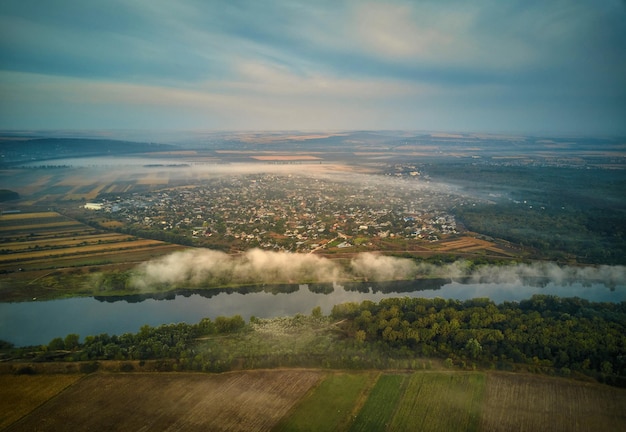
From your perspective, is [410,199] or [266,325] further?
[410,199]

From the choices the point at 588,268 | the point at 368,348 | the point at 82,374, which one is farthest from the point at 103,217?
the point at 588,268

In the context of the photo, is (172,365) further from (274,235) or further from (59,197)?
(59,197)

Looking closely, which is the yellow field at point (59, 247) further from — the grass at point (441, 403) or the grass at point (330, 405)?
the grass at point (441, 403)

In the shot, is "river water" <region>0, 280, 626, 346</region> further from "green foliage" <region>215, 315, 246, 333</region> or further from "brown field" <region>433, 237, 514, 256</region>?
"brown field" <region>433, 237, 514, 256</region>

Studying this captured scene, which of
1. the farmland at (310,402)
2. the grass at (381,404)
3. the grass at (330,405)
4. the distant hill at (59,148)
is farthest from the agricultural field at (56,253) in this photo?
the distant hill at (59,148)

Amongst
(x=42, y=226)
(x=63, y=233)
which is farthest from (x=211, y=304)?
(x=42, y=226)

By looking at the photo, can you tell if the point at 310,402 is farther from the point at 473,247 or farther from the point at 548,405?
the point at 473,247

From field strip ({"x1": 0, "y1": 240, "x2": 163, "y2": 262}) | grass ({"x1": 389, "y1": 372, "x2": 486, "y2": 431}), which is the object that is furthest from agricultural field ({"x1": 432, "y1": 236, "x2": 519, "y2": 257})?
field strip ({"x1": 0, "y1": 240, "x2": 163, "y2": 262})
